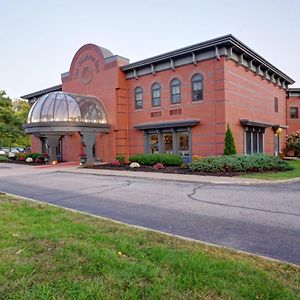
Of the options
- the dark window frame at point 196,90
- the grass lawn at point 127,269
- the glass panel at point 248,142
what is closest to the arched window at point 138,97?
the dark window frame at point 196,90

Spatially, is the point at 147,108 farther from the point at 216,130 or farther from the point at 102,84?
the point at 216,130

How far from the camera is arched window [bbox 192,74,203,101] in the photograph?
71.1 ft

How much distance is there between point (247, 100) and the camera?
916 inches

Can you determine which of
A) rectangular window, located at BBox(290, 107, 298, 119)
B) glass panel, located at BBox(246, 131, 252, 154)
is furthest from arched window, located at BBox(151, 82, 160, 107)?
rectangular window, located at BBox(290, 107, 298, 119)

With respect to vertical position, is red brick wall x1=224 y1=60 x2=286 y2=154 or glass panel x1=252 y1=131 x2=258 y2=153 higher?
red brick wall x1=224 y1=60 x2=286 y2=154

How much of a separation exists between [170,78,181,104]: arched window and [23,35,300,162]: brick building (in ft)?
0.26

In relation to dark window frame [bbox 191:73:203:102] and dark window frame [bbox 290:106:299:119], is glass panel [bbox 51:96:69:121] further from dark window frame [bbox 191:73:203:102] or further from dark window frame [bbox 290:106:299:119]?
dark window frame [bbox 290:106:299:119]

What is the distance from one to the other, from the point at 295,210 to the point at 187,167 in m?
11.6

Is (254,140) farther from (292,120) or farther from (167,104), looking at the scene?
(292,120)

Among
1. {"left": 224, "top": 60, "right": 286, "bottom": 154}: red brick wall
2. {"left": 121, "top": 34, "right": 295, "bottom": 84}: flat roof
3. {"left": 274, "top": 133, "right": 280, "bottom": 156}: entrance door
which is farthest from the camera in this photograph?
{"left": 274, "top": 133, "right": 280, "bottom": 156}: entrance door

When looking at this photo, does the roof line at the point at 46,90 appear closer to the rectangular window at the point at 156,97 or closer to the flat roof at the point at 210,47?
the flat roof at the point at 210,47

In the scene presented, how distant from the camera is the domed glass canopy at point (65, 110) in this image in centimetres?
2423

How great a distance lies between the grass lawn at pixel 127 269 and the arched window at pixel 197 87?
1789 centimetres

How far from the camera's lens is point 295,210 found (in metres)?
7.34
